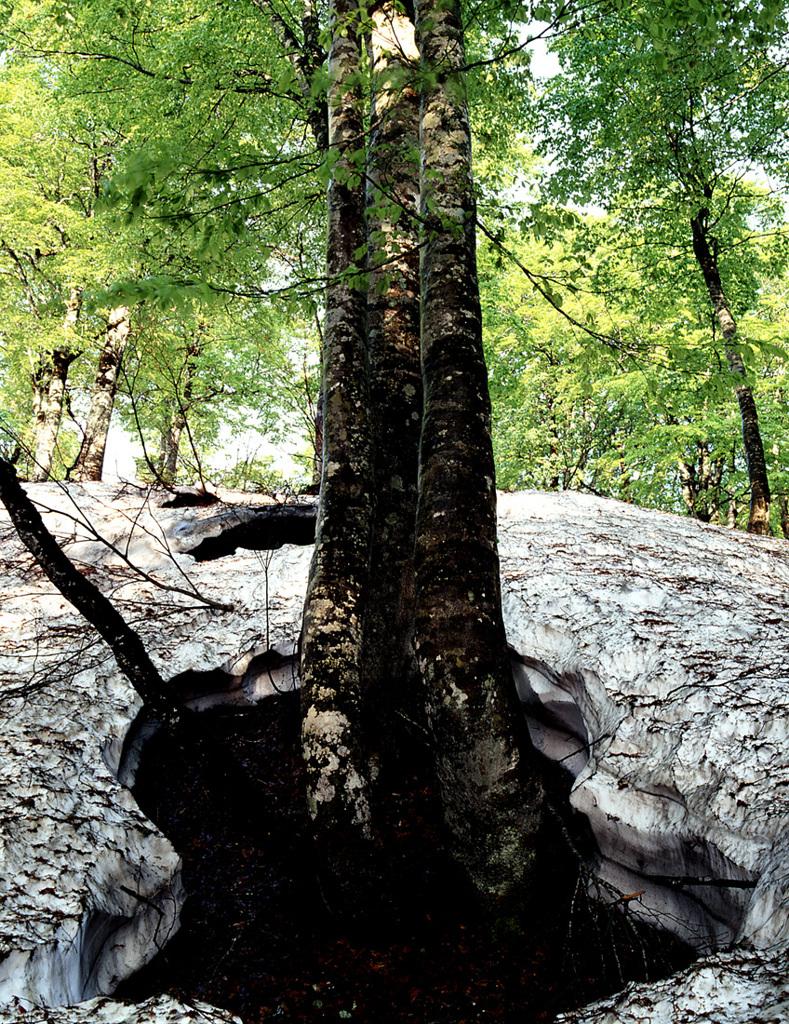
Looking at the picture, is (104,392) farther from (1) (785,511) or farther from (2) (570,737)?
(1) (785,511)

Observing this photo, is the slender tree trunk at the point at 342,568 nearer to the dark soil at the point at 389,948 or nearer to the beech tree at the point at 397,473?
the beech tree at the point at 397,473

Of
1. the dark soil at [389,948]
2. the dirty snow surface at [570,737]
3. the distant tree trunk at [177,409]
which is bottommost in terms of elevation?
the dark soil at [389,948]

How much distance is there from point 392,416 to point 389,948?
9.18 feet

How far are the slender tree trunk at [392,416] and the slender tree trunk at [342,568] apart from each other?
234 mm

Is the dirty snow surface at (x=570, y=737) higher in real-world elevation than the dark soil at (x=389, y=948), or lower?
higher

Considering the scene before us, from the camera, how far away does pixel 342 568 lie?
2.81m

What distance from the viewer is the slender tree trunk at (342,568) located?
237 centimetres

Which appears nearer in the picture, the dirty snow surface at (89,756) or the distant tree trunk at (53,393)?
the dirty snow surface at (89,756)

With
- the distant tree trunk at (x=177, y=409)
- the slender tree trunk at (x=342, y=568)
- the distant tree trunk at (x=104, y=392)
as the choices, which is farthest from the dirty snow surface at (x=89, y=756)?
the distant tree trunk at (x=104, y=392)

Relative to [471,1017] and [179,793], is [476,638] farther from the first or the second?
[179,793]

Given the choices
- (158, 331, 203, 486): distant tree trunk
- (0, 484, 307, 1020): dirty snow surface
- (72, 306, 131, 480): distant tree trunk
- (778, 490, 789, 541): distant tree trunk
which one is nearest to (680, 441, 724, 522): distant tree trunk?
(778, 490, 789, 541): distant tree trunk

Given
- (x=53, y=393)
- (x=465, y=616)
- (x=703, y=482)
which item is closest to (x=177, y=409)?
(x=53, y=393)

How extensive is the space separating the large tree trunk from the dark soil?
21 centimetres

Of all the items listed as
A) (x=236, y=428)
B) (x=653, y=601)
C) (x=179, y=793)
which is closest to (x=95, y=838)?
(x=179, y=793)
